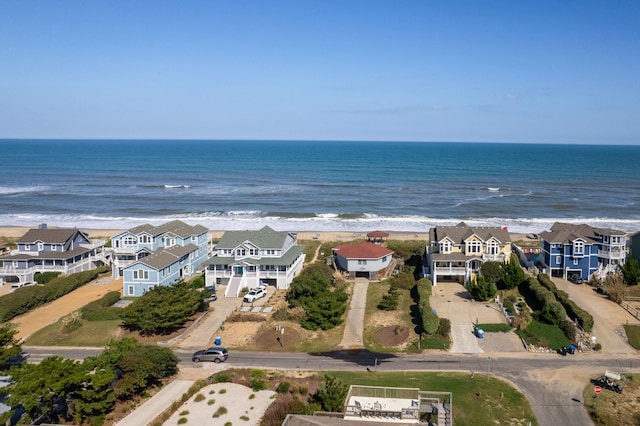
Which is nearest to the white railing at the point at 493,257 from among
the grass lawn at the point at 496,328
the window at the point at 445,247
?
the window at the point at 445,247

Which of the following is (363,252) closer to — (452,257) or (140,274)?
(452,257)

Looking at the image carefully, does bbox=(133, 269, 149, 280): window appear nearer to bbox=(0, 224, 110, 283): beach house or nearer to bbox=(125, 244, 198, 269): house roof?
bbox=(125, 244, 198, 269): house roof

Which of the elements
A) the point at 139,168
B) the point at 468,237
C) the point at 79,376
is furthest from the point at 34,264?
the point at 139,168

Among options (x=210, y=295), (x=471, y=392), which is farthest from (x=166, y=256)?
(x=471, y=392)

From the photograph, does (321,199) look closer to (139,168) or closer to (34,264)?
(34,264)

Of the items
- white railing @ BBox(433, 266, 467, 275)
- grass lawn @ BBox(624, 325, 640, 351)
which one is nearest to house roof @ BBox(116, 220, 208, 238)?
white railing @ BBox(433, 266, 467, 275)
